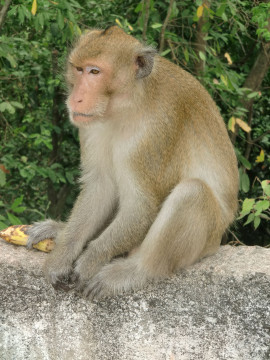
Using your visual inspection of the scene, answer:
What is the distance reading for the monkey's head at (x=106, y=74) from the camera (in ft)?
8.77

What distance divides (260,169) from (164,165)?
4374 millimetres

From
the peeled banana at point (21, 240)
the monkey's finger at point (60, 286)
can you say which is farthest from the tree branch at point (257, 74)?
the monkey's finger at point (60, 286)

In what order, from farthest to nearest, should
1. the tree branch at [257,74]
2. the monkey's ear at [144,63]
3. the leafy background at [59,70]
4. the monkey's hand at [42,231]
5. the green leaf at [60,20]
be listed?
1. the tree branch at [257,74]
2. the leafy background at [59,70]
3. the green leaf at [60,20]
4. the monkey's hand at [42,231]
5. the monkey's ear at [144,63]

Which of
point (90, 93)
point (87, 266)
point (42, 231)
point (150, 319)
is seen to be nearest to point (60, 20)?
point (90, 93)

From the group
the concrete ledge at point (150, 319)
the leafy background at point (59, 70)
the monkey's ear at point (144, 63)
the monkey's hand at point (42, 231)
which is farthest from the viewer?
the leafy background at point (59, 70)

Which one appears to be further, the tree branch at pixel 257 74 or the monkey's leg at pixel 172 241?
the tree branch at pixel 257 74

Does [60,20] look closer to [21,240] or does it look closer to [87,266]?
[21,240]

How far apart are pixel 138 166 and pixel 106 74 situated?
0.51m

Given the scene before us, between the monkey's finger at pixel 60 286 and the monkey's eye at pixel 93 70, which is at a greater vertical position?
the monkey's eye at pixel 93 70

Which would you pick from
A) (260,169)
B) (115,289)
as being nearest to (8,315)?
(115,289)

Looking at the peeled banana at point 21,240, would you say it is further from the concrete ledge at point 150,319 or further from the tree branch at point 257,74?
the tree branch at point 257,74

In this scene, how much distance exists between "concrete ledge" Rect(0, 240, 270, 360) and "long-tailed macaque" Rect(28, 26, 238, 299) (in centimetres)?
9

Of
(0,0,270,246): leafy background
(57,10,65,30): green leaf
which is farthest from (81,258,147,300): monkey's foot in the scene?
(57,10,65,30): green leaf

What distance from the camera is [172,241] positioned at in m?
2.75
